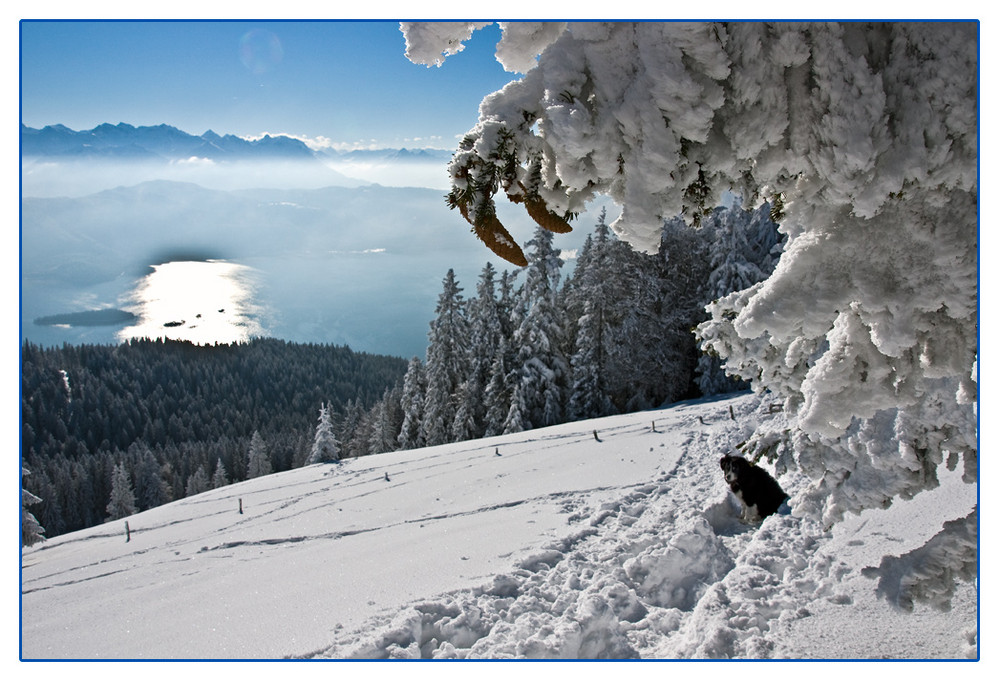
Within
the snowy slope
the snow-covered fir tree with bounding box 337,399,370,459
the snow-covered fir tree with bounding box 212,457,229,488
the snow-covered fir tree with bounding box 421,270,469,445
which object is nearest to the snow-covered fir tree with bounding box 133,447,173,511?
the snowy slope

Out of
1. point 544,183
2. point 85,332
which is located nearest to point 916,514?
point 544,183

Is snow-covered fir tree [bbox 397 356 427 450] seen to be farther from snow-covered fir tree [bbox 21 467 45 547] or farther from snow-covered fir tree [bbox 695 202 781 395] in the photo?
snow-covered fir tree [bbox 21 467 45 547]

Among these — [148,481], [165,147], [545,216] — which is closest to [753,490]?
[545,216]

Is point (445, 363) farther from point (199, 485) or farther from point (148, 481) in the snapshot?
point (148, 481)

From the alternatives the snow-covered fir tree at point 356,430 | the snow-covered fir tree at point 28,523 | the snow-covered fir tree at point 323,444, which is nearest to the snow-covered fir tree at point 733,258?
the snow-covered fir tree at point 323,444

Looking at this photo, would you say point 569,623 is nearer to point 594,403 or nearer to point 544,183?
point 544,183

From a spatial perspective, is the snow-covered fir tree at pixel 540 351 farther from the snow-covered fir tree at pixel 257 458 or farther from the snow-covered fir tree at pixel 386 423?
the snow-covered fir tree at pixel 257 458
